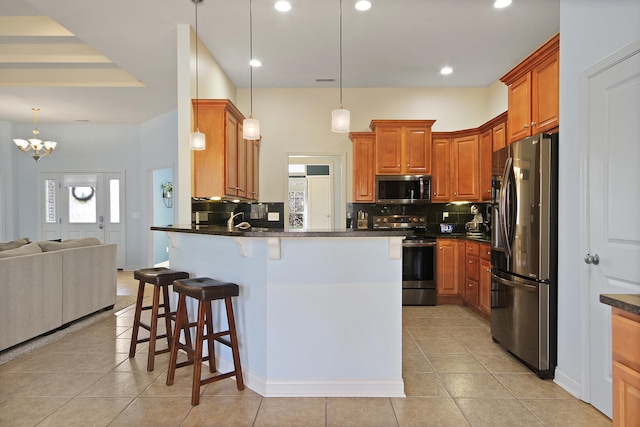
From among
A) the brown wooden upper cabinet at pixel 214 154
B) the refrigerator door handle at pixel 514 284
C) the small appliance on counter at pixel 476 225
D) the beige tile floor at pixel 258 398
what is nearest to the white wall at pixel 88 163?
the brown wooden upper cabinet at pixel 214 154

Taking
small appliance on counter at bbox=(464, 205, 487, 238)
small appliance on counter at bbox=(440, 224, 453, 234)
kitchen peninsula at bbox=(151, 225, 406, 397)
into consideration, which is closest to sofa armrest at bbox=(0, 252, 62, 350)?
kitchen peninsula at bbox=(151, 225, 406, 397)

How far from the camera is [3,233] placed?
729cm

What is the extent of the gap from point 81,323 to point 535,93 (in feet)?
15.7

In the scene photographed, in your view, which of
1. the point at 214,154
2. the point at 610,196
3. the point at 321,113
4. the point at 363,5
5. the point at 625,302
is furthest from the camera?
the point at 321,113

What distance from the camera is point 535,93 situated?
3.03m

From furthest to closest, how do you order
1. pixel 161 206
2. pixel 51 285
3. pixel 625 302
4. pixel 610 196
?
pixel 161 206
pixel 51 285
pixel 610 196
pixel 625 302

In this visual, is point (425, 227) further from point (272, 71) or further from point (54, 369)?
point (54, 369)

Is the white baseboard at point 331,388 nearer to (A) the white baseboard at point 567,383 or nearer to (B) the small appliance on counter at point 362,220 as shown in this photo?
(A) the white baseboard at point 567,383

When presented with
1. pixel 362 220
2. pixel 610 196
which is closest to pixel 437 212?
pixel 362 220

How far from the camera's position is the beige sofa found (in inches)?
128

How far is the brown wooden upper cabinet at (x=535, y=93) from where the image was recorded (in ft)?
9.16

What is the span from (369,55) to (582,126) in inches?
104

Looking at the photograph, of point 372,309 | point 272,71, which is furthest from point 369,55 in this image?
point 372,309

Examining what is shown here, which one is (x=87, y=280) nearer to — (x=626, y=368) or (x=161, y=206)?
(x=161, y=206)
